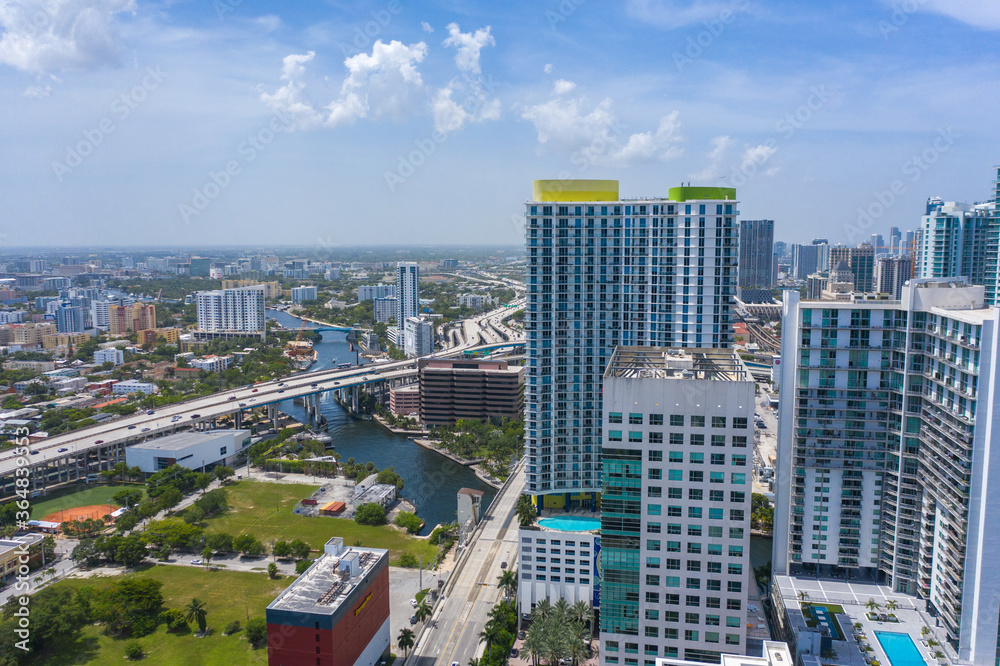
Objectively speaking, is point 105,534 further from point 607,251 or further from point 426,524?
point 607,251

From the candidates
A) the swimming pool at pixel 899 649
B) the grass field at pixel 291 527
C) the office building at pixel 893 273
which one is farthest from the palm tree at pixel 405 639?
the office building at pixel 893 273

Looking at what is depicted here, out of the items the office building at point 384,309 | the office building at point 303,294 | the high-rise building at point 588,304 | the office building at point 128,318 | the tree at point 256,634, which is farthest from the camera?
the office building at point 303,294

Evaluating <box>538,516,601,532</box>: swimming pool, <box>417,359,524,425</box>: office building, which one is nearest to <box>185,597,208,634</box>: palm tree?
<box>538,516,601,532</box>: swimming pool

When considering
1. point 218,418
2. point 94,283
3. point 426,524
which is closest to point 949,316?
point 426,524

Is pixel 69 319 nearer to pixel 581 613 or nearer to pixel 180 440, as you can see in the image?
pixel 180 440

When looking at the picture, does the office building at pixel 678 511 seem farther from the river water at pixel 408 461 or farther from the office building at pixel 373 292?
the office building at pixel 373 292

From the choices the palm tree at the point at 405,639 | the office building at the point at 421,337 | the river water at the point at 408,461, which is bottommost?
the river water at the point at 408,461
